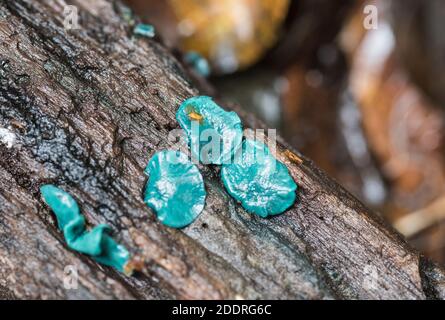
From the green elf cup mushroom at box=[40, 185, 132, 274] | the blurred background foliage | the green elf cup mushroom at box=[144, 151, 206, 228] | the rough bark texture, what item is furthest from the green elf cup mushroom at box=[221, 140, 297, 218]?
the blurred background foliage

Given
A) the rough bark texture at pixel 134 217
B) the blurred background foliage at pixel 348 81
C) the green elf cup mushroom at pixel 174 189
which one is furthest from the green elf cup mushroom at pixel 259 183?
the blurred background foliage at pixel 348 81

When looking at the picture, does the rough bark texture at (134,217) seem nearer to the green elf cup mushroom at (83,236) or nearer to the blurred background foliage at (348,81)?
the green elf cup mushroom at (83,236)

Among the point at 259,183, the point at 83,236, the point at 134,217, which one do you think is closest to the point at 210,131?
the point at 259,183

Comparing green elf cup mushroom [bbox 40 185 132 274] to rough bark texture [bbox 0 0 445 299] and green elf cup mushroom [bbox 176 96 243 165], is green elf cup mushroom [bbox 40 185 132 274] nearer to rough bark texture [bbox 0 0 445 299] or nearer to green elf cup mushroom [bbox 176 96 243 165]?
rough bark texture [bbox 0 0 445 299]

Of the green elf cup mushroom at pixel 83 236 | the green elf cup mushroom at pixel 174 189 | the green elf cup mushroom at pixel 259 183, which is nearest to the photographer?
the green elf cup mushroom at pixel 83 236

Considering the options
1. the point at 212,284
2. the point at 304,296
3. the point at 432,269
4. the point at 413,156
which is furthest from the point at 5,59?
the point at 413,156
